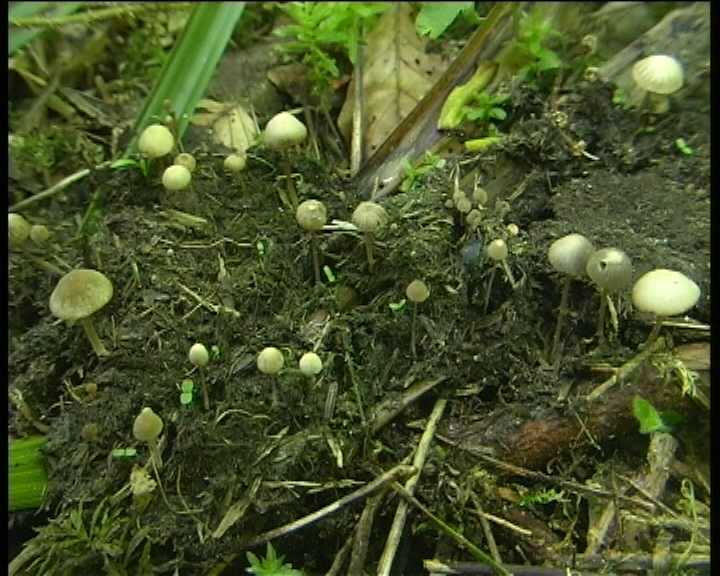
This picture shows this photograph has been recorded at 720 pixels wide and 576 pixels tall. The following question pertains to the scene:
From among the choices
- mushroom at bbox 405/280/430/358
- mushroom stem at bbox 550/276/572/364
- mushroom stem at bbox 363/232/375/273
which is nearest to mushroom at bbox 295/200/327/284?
mushroom stem at bbox 363/232/375/273

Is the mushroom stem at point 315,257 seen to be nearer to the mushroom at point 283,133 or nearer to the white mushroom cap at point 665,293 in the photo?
the mushroom at point 283,133

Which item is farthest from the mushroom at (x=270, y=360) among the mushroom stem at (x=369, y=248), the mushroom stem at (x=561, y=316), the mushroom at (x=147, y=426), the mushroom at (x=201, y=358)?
the mushroom stem at (x=561, y=316)

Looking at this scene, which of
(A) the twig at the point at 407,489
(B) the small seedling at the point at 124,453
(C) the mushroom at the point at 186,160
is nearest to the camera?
(A) the twig at the point at 407,489

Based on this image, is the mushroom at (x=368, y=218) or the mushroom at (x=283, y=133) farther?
the mushroom at (x=283, y=133)
